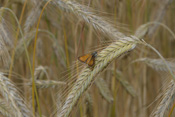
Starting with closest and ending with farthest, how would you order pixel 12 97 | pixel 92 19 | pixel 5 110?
pixel 12 97, pixel 5 110, pixel 92 19

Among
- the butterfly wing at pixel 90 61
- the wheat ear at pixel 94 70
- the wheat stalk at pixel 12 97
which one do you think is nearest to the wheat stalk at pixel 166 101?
the wheat ear at pixel 94 70

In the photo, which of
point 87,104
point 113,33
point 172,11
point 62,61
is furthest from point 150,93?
point 113,33

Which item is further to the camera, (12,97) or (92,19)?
(92,19)

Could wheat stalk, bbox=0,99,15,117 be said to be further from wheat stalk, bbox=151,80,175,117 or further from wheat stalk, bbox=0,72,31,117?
wheat stalk, bbox=151,80,175,117

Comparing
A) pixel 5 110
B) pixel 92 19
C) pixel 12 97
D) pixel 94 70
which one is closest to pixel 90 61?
pixel 94 70

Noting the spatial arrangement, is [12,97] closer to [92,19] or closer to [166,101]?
[92,19]

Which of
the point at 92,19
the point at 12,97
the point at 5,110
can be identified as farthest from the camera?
the point at 92,19

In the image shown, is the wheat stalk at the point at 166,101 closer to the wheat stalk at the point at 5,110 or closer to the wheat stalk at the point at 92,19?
the wheat stalk at the point at 92,19

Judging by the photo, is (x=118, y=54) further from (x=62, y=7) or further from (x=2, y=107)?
(x=2, y=107)

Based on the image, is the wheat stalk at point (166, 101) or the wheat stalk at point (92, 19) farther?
the wheat stalk at point (92, 19)
